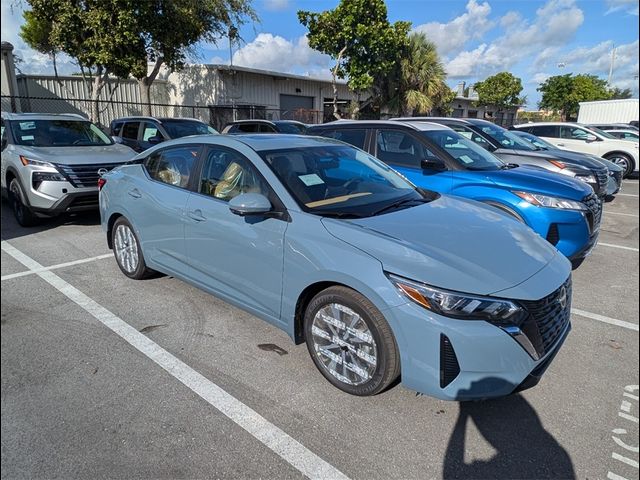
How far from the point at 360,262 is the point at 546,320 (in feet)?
3.75

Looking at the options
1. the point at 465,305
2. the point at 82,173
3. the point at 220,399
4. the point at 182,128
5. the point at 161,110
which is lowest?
the point at 220,399

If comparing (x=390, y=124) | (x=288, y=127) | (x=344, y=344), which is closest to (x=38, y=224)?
(x=390, y=124)

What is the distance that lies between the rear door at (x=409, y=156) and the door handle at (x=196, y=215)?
9.99 feet

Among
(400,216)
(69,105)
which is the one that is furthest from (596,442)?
(69,105)

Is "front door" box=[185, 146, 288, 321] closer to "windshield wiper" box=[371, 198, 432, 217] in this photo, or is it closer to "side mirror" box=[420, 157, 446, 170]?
"windshield wiper" box=[371, 198, 432, 217]

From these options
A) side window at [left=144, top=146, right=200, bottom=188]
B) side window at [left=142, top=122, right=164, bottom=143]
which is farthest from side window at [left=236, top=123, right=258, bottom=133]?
side window at [left=144, top=146, right=200, bottom=188]

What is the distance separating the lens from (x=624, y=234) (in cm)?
741

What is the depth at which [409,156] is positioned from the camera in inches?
232

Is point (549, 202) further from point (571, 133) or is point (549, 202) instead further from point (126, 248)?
point (571, 133)

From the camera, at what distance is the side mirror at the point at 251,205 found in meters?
3.01

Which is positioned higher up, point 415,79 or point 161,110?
point 415,79

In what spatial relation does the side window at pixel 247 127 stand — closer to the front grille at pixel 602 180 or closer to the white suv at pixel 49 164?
the white suv at pixel 49 164

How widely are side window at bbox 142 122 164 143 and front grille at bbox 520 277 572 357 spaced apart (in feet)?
30.8

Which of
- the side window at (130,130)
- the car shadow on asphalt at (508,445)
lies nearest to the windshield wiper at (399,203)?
the car shadow on asphalt at (508,445)
